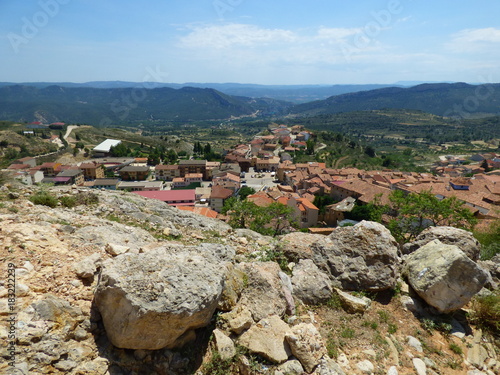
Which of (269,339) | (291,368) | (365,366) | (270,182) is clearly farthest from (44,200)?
(270,182)

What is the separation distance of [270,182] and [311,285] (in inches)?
2540

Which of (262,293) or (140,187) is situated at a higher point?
(262,293)

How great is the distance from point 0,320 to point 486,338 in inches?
402

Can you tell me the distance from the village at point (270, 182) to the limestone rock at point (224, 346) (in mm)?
24975

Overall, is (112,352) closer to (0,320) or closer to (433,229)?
(0,320)

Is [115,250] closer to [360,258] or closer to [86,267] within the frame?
[86,267]

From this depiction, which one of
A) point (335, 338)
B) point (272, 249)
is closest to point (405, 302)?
point (335, 338)

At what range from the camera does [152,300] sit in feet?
14.7

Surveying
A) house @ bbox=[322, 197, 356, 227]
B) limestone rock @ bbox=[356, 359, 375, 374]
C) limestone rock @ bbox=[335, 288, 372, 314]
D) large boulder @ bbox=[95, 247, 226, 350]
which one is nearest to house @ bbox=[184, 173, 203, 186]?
house @ bbox=[322, 197, 356, 227]

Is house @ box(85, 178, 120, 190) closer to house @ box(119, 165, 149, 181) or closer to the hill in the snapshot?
house @ box(119, 165, 149, 181)

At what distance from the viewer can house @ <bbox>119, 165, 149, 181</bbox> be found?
67.5 meters

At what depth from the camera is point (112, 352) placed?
182 inches

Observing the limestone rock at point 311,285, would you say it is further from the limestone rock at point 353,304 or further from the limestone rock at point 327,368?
the limestone rock at point 327,368

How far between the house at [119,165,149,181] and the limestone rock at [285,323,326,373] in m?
69.4
